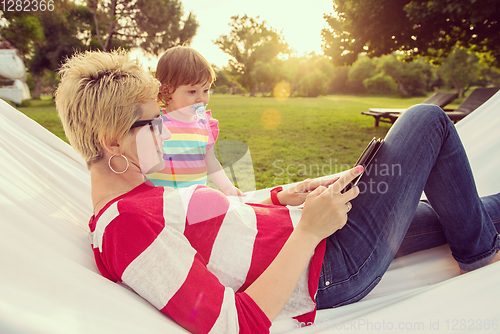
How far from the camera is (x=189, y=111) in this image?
A: 2033mm

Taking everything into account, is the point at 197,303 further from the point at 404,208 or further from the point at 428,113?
the point at 428,113

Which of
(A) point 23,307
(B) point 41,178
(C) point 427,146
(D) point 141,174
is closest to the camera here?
(A) point 23,307

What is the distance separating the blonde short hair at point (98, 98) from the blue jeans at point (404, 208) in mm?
1002

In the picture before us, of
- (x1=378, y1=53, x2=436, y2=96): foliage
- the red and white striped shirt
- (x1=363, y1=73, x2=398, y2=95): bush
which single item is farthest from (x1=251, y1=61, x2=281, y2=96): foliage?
the red and white striped shirt

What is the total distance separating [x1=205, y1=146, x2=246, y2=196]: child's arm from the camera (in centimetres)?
202

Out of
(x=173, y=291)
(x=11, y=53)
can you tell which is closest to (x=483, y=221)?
(x=173, y=291)

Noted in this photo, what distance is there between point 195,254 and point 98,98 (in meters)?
0.68

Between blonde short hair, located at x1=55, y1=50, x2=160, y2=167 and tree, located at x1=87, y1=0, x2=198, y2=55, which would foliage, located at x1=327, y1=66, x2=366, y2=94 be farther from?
blonde short hair, located at x1=55, y1=50, x2=160, y2=167

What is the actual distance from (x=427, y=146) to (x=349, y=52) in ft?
33.4

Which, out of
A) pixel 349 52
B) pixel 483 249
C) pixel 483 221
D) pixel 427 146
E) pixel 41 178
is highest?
pixel 349 52

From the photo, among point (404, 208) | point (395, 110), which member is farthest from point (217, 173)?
point (395, 110)

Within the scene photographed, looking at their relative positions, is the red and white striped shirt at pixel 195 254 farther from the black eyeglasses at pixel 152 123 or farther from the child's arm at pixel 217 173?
the child's arm at pixel 217 173

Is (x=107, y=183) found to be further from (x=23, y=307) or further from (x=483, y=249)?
(x=483, y=249)

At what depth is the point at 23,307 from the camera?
0.73m
